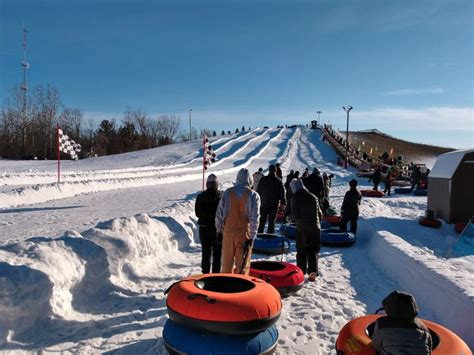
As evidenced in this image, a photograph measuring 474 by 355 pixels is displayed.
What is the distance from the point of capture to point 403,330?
3.13 meters

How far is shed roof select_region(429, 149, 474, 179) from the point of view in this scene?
15.9 m

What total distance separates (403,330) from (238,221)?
9.55 ft

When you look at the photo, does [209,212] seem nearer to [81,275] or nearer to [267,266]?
[267,266]

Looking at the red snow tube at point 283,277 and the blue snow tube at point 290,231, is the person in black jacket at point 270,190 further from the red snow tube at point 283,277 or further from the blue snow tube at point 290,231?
the red snow tube at point 283,277

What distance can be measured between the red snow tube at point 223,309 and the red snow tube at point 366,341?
2.36 feet

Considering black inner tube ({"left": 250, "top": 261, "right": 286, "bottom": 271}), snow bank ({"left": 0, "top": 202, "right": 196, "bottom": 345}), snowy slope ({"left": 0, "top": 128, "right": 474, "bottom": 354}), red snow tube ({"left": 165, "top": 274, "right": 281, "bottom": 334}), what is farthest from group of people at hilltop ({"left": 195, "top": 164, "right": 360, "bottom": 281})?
red snow tube ({"left": 165, "top": 274, "right": 281, "bottom": 334})

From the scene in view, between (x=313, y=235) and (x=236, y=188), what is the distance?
2119 millimetres

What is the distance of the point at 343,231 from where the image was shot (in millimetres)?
10680

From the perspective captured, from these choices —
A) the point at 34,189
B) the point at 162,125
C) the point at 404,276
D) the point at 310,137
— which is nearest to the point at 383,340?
the point at 404,276

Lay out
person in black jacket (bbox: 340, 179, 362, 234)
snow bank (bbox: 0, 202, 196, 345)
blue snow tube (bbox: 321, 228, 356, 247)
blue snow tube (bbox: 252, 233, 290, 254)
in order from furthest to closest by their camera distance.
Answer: person in black jacket (bbox: 340, 179, 362, 234) → blue snow tube (bbox: 321, 228, 356, 247) → blue snow tube (bbox: 252, 233, 290, 254) → snow bank (bbox: 0, 202, 196, 345)

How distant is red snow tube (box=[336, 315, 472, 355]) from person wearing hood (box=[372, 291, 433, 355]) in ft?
1.34

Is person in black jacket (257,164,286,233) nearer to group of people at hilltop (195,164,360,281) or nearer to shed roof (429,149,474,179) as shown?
group of people at hilltop (195,164,360,281)

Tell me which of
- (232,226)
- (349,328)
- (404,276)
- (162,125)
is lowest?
(404,276)

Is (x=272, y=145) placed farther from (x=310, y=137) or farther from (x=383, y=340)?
(x=383, y=340)
